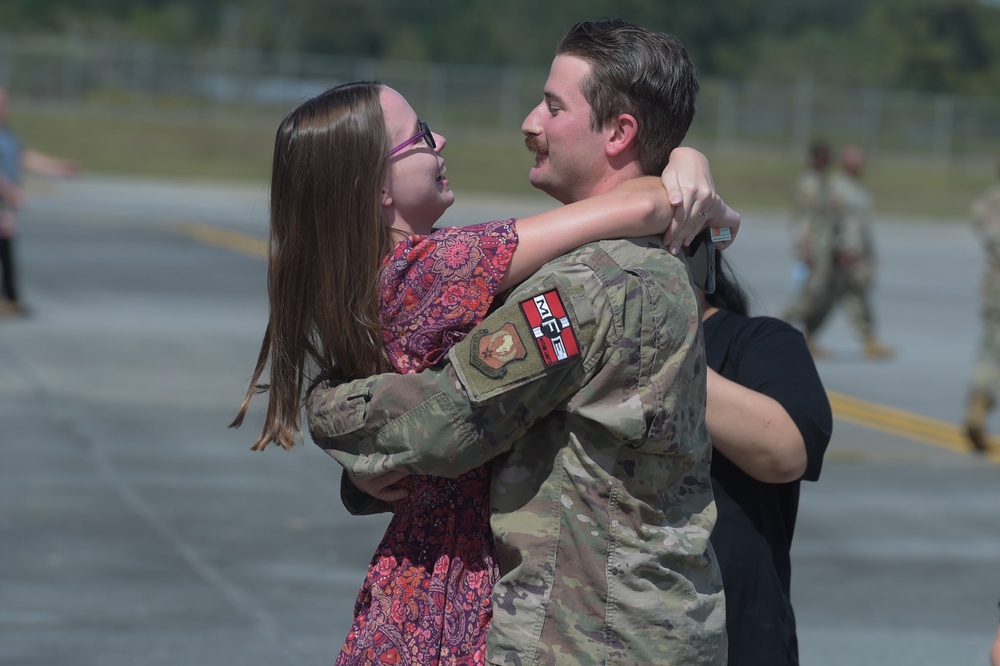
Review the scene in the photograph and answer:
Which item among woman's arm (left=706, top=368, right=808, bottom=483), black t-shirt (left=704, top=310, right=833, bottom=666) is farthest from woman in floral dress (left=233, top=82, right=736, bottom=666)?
black t-shirt (left=704, top=310, right=833, bottom=666)

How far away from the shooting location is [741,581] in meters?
2.74

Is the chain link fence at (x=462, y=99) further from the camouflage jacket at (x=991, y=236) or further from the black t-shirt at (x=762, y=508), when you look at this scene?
the black t-shirt at (x=762, y=508)

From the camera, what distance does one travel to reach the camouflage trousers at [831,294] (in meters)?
12.9

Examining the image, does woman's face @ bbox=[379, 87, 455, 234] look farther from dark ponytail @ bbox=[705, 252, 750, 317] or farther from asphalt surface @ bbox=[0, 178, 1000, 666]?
asphalt surface @ bbox=[0, 178, 1000, 666]

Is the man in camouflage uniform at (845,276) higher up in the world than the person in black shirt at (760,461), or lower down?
lower down

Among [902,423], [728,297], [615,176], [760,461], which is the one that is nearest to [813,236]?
[902,423]

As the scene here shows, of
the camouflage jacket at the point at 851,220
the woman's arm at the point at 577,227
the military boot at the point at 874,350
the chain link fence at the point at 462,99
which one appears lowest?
the chain link fence at the point at 462,99

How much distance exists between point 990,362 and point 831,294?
405 cm

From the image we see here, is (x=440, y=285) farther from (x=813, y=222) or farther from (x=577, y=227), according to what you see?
(x=813, y=222)

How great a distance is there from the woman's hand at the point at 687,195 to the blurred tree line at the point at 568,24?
68.4 metres

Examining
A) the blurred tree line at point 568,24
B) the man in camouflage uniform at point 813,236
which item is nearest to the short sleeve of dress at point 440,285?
the man in camouflage uniform at point 813,236

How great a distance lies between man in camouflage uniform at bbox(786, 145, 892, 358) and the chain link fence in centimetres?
3442

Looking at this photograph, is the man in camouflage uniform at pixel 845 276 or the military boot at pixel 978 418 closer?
the military boot at pixel 978 418

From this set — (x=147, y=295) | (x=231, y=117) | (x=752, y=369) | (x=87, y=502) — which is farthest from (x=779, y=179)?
(x=752, y=369)
